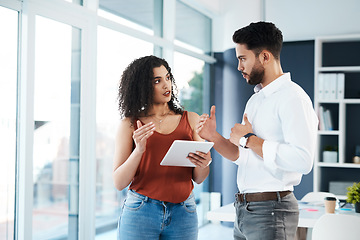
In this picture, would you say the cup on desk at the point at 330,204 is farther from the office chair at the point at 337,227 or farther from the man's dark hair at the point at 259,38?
the man's dark hair at the point at 259,38

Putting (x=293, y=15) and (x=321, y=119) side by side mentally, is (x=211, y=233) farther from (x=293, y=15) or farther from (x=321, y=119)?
(x=293, y=15)

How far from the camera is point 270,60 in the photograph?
5.87 ft

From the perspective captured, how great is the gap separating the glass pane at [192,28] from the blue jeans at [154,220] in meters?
3.88

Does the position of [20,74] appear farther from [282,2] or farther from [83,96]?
[282,2]

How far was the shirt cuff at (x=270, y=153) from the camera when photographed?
1621mm

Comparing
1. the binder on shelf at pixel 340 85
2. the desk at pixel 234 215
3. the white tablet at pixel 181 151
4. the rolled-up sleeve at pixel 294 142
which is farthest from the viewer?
the binder on shelf at pixel 340 85

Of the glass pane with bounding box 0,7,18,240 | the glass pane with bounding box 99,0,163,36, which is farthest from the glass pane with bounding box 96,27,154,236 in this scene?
the glass pane with bounding box 0,7,18,240

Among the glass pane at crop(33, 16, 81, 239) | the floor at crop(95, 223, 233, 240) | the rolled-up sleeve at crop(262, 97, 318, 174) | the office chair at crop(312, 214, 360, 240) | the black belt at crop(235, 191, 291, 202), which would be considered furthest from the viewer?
the floor at crop(95, 223, 233, 240)

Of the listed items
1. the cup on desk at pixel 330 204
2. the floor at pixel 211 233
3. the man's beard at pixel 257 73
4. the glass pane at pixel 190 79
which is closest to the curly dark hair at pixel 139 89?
the man's beard at pixel 257 73

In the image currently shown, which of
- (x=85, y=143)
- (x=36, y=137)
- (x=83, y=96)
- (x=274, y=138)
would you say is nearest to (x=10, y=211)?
(x=36, y=137)

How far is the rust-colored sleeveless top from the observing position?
6.51ft

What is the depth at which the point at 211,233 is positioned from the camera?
5746 millimetres

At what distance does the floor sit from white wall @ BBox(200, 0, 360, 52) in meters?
2.57

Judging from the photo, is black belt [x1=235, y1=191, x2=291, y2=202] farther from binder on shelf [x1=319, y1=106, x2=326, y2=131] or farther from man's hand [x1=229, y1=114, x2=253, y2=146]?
binder on shelf [x1=319, y1=106, x2=326, y2=131]
